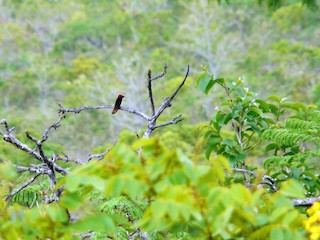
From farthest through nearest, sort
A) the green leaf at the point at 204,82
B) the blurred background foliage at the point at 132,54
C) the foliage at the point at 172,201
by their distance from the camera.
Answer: the blurred background foliage at the point at 132,54, the green leaf at the point at 204,82, the foliage at the point at 172,201

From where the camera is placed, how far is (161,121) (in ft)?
31.9

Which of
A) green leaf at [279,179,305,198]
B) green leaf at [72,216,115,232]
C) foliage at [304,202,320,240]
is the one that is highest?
green leaf at [72,216,115,232]

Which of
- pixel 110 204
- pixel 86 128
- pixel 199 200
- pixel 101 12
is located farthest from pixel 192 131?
pixel 101 12

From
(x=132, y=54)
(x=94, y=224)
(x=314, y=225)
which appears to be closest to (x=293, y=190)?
(x=314, y=225)

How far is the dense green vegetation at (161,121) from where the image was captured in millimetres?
844

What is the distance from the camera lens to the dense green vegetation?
84 centimetres

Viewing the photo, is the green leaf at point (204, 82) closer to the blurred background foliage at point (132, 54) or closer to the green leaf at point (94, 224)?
the green leaf at point (94, 224)

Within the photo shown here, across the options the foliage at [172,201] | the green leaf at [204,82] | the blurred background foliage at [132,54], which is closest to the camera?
the foliage at [172,201]

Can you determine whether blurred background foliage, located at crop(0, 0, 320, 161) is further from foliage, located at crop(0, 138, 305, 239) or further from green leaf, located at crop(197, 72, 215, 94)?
foliage, located at crop(0, 138, 305, 239)

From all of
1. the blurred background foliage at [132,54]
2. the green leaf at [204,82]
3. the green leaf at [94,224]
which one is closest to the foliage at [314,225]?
the green leaf at [94,224]

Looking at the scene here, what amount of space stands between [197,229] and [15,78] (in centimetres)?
1776

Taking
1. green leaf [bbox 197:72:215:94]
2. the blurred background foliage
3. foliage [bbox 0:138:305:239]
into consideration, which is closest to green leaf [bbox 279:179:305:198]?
foliage [bbox 0:138:305:239]

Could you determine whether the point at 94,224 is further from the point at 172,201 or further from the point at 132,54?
the point at 132,54

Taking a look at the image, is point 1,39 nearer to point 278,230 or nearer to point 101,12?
point 101,12
